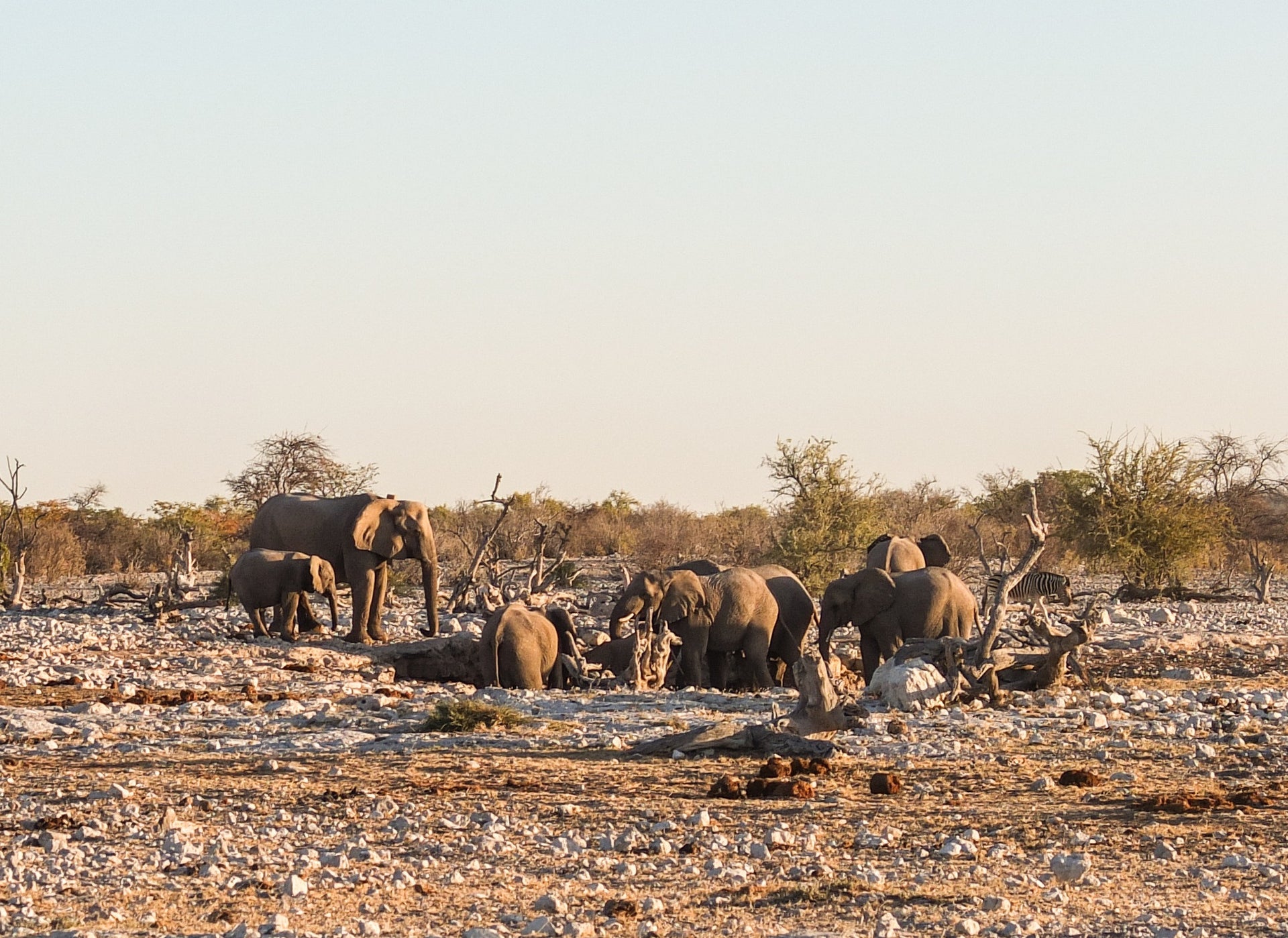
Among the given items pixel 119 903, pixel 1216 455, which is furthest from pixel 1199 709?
pixel 1216 455

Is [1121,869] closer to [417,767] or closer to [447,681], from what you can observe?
[417,767]

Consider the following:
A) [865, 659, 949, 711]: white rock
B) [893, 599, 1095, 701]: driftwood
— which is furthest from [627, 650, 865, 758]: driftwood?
[893, 599, 1095, 701]: driftwood

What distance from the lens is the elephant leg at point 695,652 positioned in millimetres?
21031

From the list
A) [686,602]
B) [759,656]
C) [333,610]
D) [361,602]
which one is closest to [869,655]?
[759,656]

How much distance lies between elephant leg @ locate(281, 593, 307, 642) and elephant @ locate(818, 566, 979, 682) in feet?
24.7

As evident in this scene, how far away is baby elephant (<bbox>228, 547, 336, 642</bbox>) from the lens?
24.2m

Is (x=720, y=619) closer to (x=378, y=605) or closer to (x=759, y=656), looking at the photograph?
(x=759, y=656)

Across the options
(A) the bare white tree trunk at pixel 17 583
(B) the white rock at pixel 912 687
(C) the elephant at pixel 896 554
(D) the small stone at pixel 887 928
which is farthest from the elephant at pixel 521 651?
(D) the small stone at pixel 887 928

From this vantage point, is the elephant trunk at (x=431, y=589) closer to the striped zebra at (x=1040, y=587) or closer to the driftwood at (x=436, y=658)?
the driftwood at (x=436, y=658)

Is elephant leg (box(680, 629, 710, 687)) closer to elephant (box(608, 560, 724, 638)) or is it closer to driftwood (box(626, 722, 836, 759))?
elephant (box(608, 560, 724, 638))

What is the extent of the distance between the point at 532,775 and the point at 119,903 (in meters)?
4.55

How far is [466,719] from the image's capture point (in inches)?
585

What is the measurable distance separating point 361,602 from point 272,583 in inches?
59.4

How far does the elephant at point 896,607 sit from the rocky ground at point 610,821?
10.3ft
